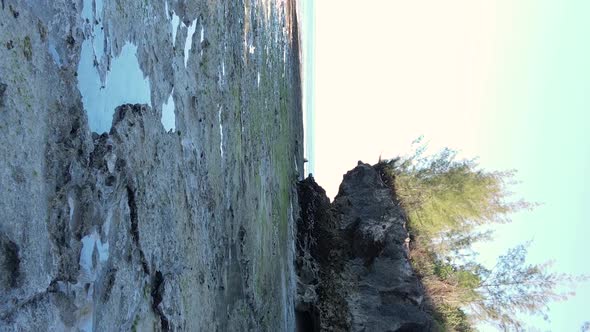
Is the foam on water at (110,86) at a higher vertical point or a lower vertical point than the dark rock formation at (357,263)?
lower

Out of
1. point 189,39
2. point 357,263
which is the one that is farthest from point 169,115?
point 357,263

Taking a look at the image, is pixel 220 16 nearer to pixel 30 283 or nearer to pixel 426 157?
pixel 30 283

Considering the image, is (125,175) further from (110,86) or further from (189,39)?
(189,39)

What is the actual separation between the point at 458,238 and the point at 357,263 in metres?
1.76

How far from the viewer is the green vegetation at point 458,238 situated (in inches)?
259

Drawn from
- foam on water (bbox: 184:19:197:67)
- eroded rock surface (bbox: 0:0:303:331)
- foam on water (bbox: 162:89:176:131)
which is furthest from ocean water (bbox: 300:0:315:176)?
foam on water (bbox: 162:89:176:131)

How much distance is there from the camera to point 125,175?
1624mm

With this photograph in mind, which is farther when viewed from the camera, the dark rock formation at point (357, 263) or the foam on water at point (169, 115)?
the dark rock formation at point (357, 263)

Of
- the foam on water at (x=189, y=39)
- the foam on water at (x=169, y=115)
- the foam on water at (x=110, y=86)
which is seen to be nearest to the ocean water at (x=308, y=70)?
the foam on water at (x=189, y=39)

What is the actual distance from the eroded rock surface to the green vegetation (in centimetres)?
351

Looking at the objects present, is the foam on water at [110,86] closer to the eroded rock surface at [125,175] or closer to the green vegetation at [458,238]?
the eroded rock surface at [125,175]

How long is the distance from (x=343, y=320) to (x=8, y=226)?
186 inches

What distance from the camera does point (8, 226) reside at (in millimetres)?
1062

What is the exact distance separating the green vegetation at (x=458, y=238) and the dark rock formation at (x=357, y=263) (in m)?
0.44
